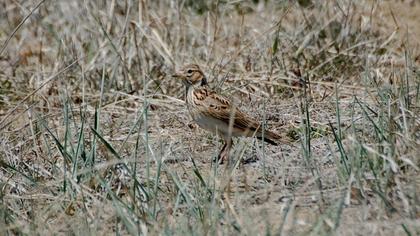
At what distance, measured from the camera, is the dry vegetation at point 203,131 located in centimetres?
468

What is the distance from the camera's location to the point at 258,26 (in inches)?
375

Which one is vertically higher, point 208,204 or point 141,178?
point 208,204

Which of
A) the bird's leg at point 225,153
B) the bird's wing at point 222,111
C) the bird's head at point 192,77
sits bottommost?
the bird's leg at point 225,153

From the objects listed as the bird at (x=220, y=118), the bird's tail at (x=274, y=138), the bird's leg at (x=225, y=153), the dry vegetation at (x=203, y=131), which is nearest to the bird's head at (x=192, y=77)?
the bird at (x=220, y=118)

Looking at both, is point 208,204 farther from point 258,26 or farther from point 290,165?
point 258,26

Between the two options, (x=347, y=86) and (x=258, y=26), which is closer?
(x=347, y=86)

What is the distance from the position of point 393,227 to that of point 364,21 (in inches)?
171

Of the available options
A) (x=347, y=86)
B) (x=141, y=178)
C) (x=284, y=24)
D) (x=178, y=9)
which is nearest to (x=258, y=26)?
(x=284, y=24)

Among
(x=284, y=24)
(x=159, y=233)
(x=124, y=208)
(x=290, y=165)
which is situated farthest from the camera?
(x=284, y=24)

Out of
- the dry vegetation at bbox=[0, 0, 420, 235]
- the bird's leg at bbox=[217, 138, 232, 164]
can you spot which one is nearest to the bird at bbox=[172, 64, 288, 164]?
the bird's leg at bbox=[217, 138, 232, 164]

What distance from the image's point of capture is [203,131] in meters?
6.92

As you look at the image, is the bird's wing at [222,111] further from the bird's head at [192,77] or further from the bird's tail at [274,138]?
the bird's head at [192,77]

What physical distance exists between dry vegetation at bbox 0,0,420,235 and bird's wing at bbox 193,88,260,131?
0.21 meters

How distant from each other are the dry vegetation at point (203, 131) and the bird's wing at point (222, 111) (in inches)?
8.2
